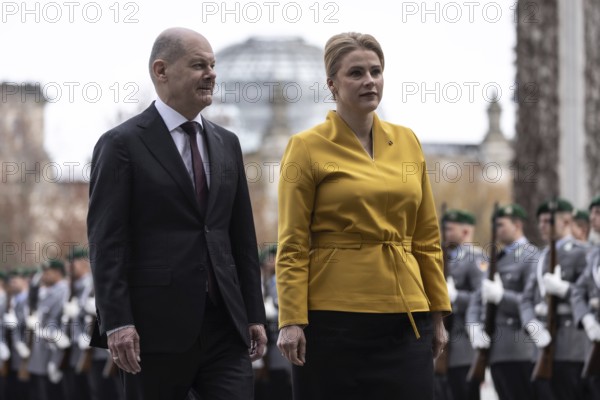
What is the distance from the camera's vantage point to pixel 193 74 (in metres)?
5.88

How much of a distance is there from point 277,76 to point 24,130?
147 ft

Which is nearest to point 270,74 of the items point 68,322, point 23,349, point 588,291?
point 23,349

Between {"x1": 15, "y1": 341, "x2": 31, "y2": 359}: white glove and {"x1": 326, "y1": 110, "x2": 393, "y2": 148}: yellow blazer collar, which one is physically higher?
{"x1": 326, "y1": 110, "x2": 393, "y2": 148}: yellow blazer collar

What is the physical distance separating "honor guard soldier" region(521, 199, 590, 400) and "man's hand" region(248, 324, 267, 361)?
4.95 m

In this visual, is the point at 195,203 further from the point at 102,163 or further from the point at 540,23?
the point at 540,23

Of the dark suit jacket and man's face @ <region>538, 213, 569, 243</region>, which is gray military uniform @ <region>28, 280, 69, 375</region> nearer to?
man's face @ <region>538, 213, 569, 243</region>

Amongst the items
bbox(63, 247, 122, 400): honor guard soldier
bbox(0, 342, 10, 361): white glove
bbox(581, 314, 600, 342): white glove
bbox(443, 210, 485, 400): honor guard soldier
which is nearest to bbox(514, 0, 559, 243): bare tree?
bbox(443, 210, 485, 400): honor guard soldier

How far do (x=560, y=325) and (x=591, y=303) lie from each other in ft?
1.77

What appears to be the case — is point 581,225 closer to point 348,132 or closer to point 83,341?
point 348,132

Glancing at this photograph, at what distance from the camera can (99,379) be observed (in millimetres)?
16219

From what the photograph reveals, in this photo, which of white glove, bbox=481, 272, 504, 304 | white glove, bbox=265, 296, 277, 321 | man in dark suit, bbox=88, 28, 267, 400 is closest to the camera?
man in dark suit, bbox=88, 28, 267, 400

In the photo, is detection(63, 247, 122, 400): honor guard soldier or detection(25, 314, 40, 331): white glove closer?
detection(63, 247, 122, 400): honor guard soldier

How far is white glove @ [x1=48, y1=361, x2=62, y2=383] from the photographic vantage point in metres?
18.3

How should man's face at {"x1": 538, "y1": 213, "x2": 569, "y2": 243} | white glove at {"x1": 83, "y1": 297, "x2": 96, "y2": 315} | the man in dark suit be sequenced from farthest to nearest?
white glove at {"x1": 83, "y1": 297, "x2": 96, "y2": 315} < man's face at {"x1": 538, "y1": 213, "x2": 569, "y2": 243} < the man in dark suit
